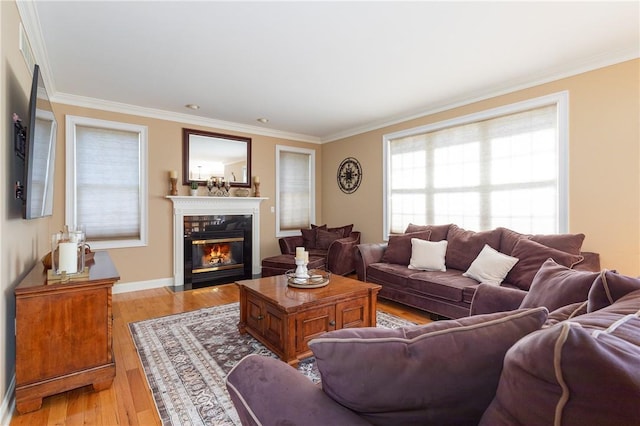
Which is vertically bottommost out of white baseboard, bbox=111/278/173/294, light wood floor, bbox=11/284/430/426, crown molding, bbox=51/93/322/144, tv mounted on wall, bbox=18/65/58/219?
light wood floor, bbox=11/284/430/426

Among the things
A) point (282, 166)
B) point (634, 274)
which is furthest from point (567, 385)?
point (282, 166)

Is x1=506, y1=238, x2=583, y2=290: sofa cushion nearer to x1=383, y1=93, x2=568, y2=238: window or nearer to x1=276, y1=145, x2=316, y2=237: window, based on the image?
x1=383, y1=93, x2=568, y2=238: window

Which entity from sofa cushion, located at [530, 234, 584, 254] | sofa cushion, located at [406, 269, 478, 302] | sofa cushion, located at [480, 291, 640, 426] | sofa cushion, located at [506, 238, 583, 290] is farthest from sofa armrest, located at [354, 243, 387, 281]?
sofa cushion, located at [480, 291, 640, 426]

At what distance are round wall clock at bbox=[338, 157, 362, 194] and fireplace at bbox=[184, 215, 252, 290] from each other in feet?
6.02

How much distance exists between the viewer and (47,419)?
1.77m

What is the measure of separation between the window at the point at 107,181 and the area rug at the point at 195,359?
1.70m

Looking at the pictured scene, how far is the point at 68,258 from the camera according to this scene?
1.98 metres

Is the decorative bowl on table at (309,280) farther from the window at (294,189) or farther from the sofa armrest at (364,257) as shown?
the window at (294,189)

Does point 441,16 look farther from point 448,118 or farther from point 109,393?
point 109,393

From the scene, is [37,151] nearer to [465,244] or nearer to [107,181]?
[107,181]

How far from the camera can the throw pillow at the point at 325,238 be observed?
5.21 meters

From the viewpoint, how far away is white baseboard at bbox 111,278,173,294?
430 cm

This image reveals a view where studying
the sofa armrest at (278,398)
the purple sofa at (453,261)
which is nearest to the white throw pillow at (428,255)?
the purple sofa at (453,261)

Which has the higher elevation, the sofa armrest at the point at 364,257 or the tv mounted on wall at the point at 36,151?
the tv mounted on wall at the point at 36,151
